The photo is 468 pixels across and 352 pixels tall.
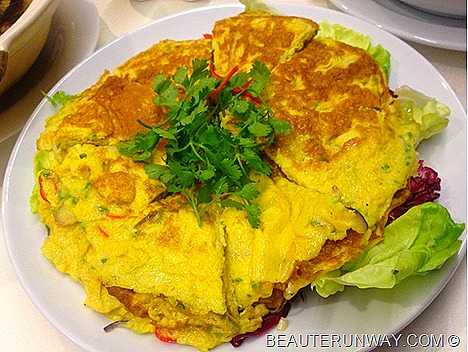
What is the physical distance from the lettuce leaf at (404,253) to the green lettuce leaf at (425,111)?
386mm

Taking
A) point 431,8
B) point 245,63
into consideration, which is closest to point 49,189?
point 245,63

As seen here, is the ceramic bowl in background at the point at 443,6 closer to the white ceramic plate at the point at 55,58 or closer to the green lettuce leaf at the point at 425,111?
the green lettuce leaf at the point at 425,111

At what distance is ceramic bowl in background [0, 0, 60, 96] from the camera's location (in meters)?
2.54

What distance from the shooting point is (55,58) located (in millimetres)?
3168

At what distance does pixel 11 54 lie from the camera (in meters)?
2.64

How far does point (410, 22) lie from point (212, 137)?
4.67 feet

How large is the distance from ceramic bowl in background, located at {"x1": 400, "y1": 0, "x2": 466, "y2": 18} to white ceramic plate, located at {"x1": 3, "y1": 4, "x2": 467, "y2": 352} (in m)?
0.29

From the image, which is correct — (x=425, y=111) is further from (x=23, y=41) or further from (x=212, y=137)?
(x=23, y=41)

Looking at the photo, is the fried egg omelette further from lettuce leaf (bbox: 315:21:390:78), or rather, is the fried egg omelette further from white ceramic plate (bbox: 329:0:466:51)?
white ceramic plate (bbox: 329:0:466:51)

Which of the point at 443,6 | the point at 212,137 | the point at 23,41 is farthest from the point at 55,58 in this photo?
the point at 443,6

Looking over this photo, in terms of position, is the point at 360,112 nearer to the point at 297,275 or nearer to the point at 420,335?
the point at 297,275

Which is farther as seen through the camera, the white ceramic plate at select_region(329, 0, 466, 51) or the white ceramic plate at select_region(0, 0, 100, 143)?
the white ceramic plate at select_region(0, 0, 100, 143)

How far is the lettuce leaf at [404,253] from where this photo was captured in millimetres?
1966


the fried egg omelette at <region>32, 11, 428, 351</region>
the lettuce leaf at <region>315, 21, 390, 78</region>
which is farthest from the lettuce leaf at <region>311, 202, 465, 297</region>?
the lettuce leaf at <region>315, 21, 390, 78</region>
